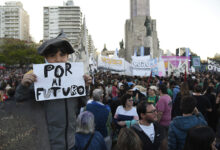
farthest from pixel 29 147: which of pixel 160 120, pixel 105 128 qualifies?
pixel 160 120

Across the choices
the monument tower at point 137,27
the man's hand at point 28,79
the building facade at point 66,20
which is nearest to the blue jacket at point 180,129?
the man's hand at point 28,79

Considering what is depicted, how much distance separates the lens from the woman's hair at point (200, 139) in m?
2.20

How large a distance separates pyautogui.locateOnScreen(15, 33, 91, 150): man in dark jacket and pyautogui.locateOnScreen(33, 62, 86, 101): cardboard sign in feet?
0.20

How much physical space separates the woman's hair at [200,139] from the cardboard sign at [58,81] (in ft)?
4.13

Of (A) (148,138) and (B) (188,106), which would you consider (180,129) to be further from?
(A) (148,138)

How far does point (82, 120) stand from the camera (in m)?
2.95

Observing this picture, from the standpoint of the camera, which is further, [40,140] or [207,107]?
[207,107]

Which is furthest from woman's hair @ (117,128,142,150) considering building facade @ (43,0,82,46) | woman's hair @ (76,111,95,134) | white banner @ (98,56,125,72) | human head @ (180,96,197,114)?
building facade @ (43,0,82,46)

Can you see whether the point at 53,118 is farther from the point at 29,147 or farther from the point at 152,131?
the point at 152,131

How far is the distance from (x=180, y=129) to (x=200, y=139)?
2.39 ft

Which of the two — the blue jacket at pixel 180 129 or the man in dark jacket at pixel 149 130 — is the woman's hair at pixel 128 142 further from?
the blue jacket at pixel 180 129

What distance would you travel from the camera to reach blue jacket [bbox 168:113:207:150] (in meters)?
2.90

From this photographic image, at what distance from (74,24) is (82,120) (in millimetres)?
92602

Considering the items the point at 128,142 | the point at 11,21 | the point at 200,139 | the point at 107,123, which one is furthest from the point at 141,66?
the point at 11,21
